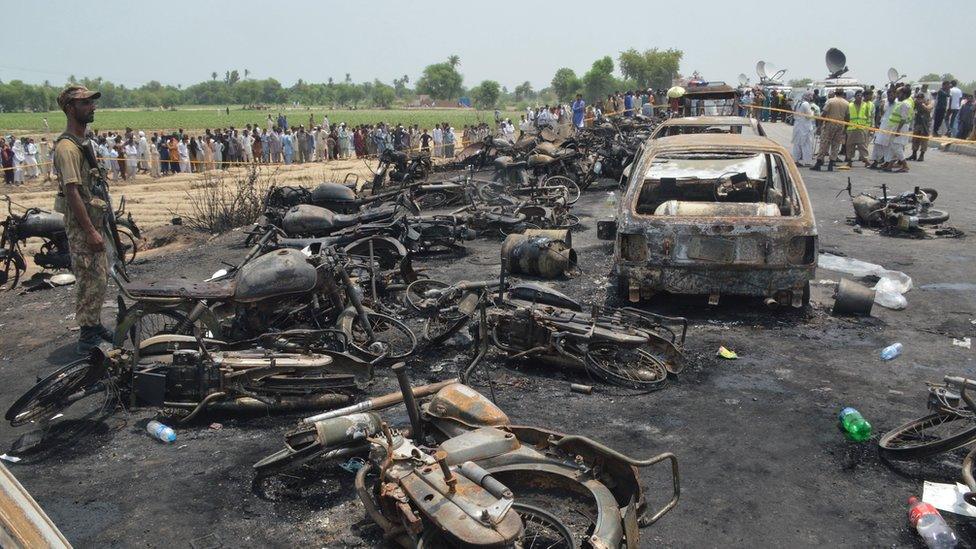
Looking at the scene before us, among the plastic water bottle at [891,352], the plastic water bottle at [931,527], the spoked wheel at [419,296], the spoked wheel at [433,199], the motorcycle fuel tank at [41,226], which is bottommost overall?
the plastic water bottle at [931,527]

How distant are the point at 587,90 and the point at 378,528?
85714 mm

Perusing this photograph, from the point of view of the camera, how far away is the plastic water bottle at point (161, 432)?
4855 millimetres

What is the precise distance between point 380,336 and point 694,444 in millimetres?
3187

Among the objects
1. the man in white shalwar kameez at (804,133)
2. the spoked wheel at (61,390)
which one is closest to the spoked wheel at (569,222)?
the spoked wheel at (61,390)

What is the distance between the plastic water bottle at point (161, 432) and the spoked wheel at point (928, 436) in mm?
4768

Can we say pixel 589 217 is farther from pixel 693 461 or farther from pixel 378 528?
pixel 378 528

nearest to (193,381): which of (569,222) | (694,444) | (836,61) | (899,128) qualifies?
(694,444)

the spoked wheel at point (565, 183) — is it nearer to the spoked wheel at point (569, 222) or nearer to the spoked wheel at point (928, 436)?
the spoked wheel at point (569, 222)

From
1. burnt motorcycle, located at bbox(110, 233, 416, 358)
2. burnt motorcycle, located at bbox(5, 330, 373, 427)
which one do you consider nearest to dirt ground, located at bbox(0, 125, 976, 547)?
burnt motorcycle, located at bbox(5, 330, 373, 427)

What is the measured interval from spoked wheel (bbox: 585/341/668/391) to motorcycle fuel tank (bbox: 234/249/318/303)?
99.7 inches

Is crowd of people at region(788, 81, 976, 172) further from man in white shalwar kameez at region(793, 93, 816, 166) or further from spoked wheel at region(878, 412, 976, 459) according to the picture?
spoked wheel at region(878, 412, 976, 459)

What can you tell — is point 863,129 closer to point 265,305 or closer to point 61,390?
point 265,305

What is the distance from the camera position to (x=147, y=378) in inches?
198

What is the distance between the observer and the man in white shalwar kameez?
18297 mm
